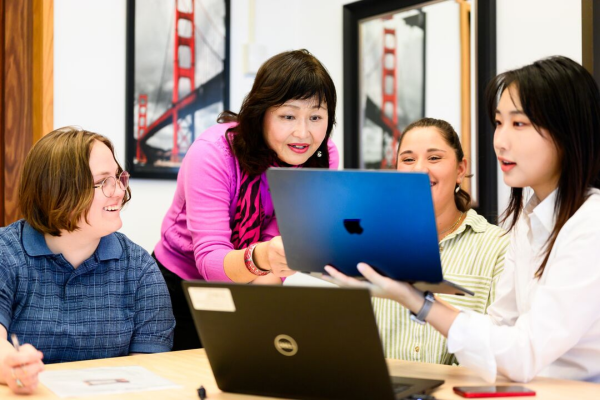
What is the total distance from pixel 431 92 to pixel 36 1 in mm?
1658

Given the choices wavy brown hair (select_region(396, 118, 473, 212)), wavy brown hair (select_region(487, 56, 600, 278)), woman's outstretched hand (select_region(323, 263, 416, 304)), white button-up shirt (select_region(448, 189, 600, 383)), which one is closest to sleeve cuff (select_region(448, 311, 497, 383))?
white button-up shirt (select_region(448, 189, 600, 383))

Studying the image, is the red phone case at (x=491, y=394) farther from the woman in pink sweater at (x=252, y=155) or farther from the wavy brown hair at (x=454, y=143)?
the wavy brown hair at (x=454, y=143)

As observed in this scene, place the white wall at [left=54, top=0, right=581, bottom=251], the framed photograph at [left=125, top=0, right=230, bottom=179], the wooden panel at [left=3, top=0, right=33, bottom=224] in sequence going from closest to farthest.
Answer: the white wall at [left=54, top=0, right=581, bottom=251]
the wooden panel at [left=3, top=0, right=33, bottom=224]
the framed photograph at [left=125, top=0, right=230, bottom=179]

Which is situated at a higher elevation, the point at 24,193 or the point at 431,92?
the point at 431,92

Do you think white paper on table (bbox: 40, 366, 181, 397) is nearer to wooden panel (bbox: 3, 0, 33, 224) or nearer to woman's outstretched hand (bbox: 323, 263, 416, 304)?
woman's outstretched hand (bbox: 323, 263, 416, 304)

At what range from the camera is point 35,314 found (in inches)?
68.1

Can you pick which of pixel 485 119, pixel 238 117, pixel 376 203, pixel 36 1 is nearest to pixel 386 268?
pixel 376 203

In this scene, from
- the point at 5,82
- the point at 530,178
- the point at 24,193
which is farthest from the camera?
the point at 5,82

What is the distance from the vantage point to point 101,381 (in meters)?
1.37

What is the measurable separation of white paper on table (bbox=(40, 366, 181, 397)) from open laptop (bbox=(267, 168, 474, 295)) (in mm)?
380

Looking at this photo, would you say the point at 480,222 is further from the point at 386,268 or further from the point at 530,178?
the point at 386,268

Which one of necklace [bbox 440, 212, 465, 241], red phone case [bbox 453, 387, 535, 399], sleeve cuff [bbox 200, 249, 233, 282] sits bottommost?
red phone case [bbox 453, 387, 535, 399]

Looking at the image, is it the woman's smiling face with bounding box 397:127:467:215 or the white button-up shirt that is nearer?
the white button-up shirt

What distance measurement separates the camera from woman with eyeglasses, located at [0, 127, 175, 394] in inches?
68.3
